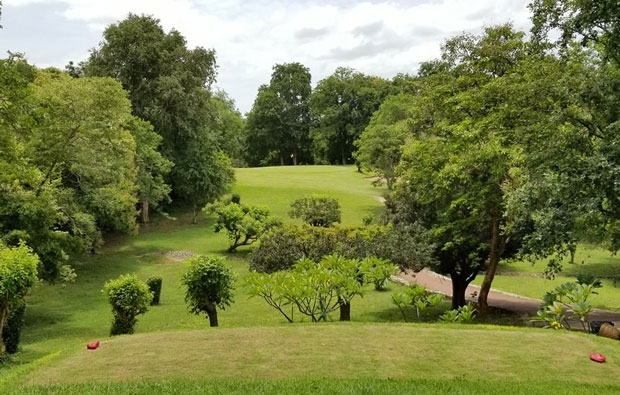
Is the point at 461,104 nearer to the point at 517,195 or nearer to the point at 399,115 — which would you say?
the point at 517,195

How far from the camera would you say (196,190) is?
39.2 m

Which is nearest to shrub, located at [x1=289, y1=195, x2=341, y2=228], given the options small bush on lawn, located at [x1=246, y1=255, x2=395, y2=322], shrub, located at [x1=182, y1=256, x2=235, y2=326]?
small bush on lawn, located at [x1=246, y1=255, x2=395, y2=322]

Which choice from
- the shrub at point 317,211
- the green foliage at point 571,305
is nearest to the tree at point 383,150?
the shrub at point 317,211

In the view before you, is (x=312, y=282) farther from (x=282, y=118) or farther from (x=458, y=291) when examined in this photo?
(x=282, y=118)

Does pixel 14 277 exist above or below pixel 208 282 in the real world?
above

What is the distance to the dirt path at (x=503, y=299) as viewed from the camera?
733 inches

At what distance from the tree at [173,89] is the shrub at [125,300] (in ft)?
79.3

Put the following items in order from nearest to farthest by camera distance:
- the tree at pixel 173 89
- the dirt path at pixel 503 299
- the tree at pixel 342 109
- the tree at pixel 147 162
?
1. the dirt path at pixel 503 299
2. the tree at pixel 147 162
3. the tree at pixel 173 89
4. the tree at pixel 342 109

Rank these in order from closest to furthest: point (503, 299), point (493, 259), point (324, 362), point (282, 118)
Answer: point (324, 362)
point (493, 259)
point (503, 299)
point (282, 118)

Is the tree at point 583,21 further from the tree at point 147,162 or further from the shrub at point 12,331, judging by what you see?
the tree at point 147,162

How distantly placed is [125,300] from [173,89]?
2503 centimetres

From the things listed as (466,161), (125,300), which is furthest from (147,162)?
(466,161)

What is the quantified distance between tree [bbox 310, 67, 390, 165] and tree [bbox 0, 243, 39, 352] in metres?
66.6

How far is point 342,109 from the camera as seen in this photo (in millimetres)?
78125
